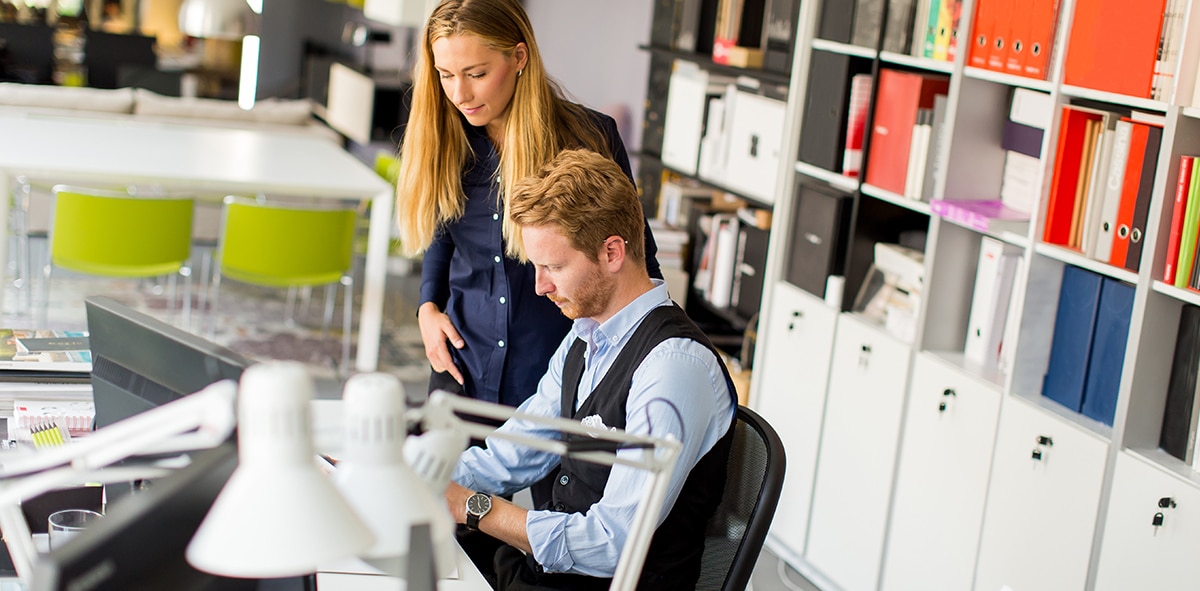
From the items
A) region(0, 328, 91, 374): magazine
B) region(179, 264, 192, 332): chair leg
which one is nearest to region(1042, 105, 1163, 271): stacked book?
region(0, 328, 91, 374): magazine

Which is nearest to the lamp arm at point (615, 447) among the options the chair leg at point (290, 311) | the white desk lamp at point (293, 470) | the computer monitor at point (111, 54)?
the white desk lamp at point (293, 470)

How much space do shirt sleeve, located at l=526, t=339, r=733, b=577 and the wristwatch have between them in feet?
0.25

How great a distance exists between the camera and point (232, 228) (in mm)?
4828

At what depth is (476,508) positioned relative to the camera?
1.82 meters

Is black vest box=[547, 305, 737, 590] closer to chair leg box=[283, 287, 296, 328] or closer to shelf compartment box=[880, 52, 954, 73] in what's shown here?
shelf compartment box=[880, 52, 954, 73]

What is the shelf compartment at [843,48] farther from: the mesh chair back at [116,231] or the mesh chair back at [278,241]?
the mesh chair back at [116,231]

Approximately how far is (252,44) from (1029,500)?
8.78 meters

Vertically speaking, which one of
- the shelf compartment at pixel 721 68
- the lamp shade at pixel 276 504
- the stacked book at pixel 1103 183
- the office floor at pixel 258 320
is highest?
the shelf compartment at pixel 721 68

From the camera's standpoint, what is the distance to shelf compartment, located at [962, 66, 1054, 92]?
9.07ft

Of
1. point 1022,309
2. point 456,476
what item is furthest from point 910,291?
point 456,476

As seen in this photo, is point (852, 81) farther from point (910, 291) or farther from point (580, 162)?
point (580, 162)

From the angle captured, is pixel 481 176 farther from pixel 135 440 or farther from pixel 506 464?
pixel 135 440

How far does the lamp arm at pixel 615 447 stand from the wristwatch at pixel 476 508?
22.7 inches

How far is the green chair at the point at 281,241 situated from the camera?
4824mm
